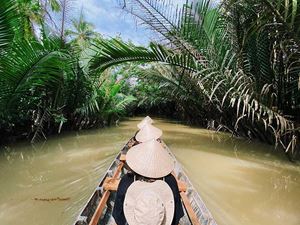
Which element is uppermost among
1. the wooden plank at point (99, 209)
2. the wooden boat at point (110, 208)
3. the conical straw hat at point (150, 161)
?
the conical straw hat at point (150, 161)

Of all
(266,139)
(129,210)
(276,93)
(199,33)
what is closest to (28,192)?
(129,210)

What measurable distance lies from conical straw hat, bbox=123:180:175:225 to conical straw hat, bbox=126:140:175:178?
0.25ft

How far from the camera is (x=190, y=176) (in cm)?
614

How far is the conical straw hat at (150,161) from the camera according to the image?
2545mm

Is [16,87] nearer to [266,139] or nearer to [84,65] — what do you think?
[84,65]

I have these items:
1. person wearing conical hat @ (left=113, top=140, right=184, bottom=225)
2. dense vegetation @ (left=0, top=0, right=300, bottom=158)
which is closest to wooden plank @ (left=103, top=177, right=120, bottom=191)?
person wearing conical hat @ (left=113, top=140, right=184, bottom=225)

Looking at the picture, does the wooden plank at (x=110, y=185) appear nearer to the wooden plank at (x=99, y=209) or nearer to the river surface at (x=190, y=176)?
the wooden plank at (x=99, y=209)

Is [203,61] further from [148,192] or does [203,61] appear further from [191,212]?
[148,192]

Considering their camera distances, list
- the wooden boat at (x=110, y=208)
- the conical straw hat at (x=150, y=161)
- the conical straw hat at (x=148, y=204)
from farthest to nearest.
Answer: the wooden boat at (x=110, y=208) → the conical straw hat at (x=150, y=161) → the conical straw hat at (x=148, y=204)

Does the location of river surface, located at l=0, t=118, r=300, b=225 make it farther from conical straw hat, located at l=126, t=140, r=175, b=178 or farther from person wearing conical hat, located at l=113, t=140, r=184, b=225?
conical straw hat, located at l=126, t=140, r=175, b=178

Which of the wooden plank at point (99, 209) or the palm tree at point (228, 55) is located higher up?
the palm tree at point (228, 55)

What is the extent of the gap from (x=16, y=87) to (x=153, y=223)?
6.47 metres

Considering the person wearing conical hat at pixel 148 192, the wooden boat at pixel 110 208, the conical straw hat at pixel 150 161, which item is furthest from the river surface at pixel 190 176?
the conical straw hat at pixel 150 161

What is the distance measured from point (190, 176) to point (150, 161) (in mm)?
3698
